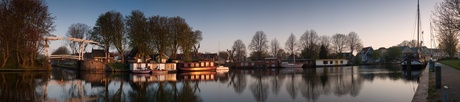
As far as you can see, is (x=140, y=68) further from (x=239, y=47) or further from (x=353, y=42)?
(x=353, y=42)

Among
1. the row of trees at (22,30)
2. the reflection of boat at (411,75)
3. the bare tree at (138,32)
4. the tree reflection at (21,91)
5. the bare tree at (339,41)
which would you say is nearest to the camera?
the tree reflection at (21,91)

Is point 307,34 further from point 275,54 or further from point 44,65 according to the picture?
point 44,65

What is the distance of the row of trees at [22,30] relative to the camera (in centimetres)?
4172

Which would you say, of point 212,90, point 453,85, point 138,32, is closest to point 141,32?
point 138,32

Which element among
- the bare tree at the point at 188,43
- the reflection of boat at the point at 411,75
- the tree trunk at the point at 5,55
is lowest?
the reflection of boat at the point at 411,75

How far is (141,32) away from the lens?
50.7m

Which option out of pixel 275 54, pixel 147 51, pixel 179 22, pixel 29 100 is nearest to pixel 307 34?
pixel 275 54

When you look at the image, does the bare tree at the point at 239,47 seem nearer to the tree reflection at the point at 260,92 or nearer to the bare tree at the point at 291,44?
the bare tree at the point at 291,44

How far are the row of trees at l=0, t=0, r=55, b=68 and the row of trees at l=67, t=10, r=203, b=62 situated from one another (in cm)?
744

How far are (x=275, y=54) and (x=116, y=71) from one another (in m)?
49.6

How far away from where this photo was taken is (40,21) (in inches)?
1762

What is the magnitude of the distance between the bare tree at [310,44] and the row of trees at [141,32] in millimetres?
36081

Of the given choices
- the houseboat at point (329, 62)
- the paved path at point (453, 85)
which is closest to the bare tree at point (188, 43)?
the houseboat at point (329, 62)

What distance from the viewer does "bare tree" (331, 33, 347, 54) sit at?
84.9m
